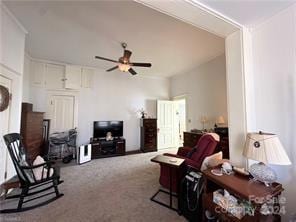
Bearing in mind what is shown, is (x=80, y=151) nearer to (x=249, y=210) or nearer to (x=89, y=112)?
(x=89, y=112)

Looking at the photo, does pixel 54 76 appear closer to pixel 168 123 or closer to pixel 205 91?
pixel 168 123

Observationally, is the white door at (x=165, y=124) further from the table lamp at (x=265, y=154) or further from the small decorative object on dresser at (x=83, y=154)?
the table lamp at (x=265, y=154)

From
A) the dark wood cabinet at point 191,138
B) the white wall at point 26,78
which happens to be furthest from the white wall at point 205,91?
the white wall at point 26,78

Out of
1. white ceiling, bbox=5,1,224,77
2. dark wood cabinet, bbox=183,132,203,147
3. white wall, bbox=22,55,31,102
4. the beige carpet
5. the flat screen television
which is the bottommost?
the beige carpet

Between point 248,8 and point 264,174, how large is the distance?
1632mm

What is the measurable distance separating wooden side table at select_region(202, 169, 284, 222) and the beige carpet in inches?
27.8

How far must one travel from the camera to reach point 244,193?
1173 millimetres

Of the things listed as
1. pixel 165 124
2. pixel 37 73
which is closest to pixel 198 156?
pixel 165 124

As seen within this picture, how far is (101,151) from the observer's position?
4867 millimetres

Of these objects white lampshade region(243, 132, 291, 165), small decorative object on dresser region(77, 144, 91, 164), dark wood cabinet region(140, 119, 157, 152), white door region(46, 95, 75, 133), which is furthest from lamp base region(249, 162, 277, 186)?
white door region(46, 95, 75, 133)

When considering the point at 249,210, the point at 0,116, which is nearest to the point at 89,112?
the point at 0,116

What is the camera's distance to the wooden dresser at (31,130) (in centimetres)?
336

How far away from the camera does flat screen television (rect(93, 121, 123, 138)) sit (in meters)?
5.09

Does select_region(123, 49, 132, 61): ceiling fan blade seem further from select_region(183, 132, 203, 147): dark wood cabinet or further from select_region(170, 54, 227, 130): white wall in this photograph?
select_region(183, 132, 203, 147): dark wood cabinet
